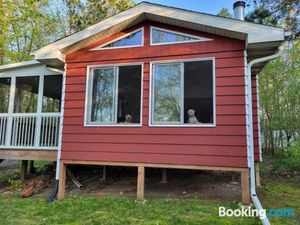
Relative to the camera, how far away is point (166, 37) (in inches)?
243

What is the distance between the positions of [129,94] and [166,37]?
1556mm

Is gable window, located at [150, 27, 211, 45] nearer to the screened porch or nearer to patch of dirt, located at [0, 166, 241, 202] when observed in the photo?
the screened porch

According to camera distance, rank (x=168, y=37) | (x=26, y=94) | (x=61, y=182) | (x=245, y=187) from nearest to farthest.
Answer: (x=245, y=187) < (x=168, y=37) < (x=61, y=182) < (x=26, y=94)

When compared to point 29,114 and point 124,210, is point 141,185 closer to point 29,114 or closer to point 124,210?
point 124,210

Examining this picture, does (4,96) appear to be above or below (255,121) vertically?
above

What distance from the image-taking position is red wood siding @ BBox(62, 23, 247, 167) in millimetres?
5430

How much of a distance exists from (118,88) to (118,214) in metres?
2.81

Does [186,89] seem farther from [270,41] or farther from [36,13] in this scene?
[36,13]

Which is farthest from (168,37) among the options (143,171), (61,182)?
(61,182)

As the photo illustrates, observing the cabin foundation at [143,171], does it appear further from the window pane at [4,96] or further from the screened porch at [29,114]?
the window pane at [4,96]

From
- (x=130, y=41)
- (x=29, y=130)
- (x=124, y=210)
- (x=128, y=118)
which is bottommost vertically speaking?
(x=124, y=210)

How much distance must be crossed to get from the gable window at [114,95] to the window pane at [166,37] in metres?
0.77

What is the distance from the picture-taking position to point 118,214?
4.93m

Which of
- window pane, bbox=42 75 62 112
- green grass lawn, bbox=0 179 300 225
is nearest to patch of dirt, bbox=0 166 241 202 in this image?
green grass lawn, bbox=0 179 300 225
